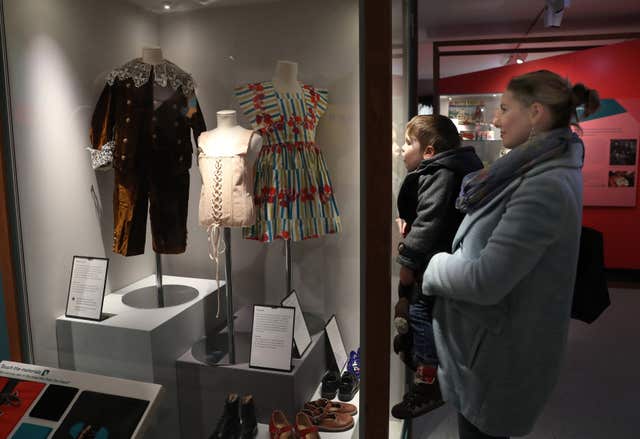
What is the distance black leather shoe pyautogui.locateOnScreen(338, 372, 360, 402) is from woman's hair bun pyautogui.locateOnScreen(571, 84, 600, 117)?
1783 mm

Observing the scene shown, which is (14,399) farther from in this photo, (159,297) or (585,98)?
(585,98)

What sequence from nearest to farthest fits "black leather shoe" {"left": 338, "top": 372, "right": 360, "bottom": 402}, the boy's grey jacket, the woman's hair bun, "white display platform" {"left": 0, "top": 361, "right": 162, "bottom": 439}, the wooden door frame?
the woman's hair bun → the wooden door frame → the boy's grey jacket → "white display platform" {"left": 0, "top": 361, "right": 162, "bottom": 439} → "black leather shoe" {"left": 338, "top": 372, "right": 360, "bottom": 402}

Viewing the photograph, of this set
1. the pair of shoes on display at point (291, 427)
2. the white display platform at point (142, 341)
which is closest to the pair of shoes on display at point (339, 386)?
the pair of shoes on display at point (291, 427)

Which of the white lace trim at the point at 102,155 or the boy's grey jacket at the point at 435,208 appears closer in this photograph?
the boy's grey jacket at the point at 435,208

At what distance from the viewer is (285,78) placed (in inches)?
99.1

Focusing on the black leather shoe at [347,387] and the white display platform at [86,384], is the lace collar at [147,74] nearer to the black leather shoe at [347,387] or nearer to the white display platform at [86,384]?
the white display platform at [86,384]

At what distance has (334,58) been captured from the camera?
2.57 metres

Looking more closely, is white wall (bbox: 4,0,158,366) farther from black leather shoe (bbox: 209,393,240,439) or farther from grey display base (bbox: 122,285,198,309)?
black leather shoe (bbox: 209,393,240,439)

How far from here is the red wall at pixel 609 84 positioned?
2025 millimetres

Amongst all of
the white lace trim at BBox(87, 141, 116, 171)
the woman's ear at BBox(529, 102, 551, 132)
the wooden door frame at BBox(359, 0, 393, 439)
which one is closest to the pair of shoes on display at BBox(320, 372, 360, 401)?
the wooden door frame at BBox(359, 0, 393, 439)

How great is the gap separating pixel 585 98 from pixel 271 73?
1544 millimetres

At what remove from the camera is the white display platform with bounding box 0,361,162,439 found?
2.08 m

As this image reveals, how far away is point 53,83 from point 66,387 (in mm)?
1408

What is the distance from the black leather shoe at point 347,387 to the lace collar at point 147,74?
1.66 meters
